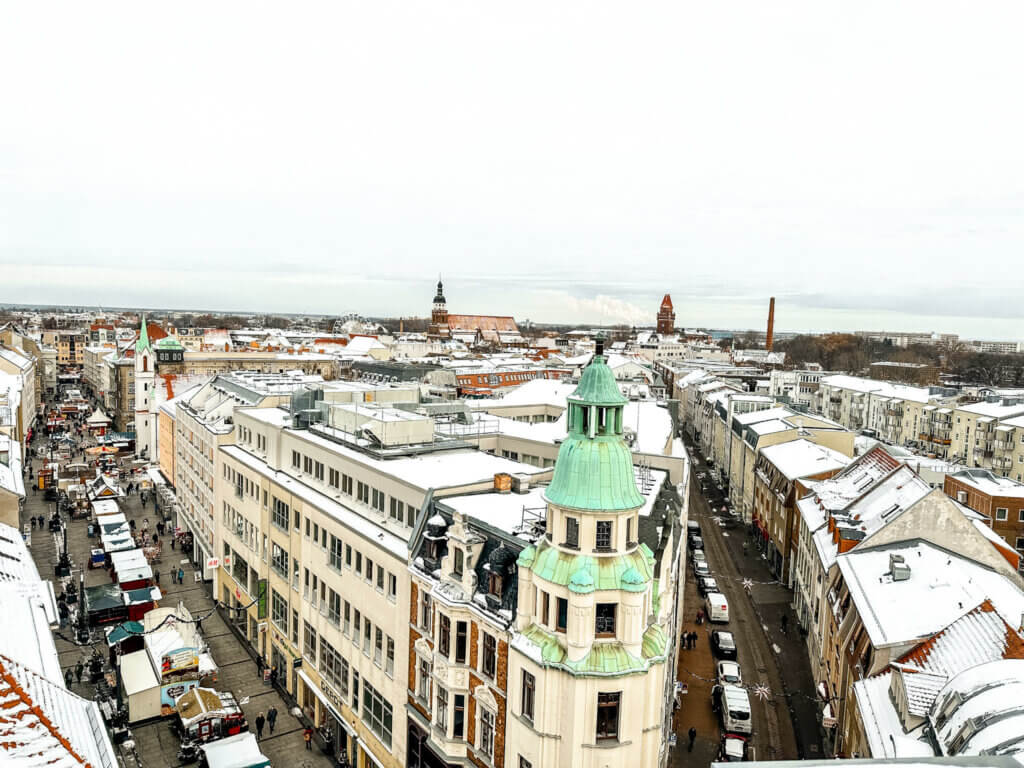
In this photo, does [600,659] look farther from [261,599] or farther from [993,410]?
[993,410]

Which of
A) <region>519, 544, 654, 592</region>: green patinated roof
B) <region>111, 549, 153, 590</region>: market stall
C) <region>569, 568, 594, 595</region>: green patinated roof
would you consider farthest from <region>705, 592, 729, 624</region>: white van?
<region>111, 549, 153, 590</region>: market stall

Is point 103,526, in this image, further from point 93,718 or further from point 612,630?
point 612,630

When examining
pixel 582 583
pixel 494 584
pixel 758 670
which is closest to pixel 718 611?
pixel 758 670

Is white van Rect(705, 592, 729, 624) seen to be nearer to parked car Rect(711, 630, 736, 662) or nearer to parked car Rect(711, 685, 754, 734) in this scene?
parked car Rect(711, 630, 736, 662)

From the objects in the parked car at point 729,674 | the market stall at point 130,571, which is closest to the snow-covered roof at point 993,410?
the parked car at point 729,674

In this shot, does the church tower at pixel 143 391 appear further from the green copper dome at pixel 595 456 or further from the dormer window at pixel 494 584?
the green copper dome at pixel 595 456

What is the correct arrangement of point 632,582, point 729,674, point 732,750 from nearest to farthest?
1. point 632,582
2. point 732,750
3. point 729,674
